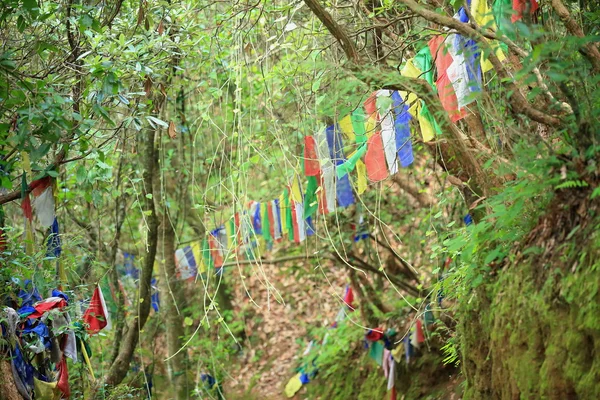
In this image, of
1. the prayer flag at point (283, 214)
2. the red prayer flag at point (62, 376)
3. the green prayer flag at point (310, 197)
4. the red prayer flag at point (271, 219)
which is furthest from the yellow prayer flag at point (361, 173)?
the red prayer flag at point (62, 376)

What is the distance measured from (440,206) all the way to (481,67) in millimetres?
2089

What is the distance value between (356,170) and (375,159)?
21.5 inches

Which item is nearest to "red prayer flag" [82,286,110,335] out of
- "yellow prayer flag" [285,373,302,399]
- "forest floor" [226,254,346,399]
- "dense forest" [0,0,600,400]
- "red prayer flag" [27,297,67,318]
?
"dense forest" [0,0,600,400]

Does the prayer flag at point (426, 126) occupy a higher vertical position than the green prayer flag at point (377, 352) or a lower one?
higher

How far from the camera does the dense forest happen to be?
317 centimetres

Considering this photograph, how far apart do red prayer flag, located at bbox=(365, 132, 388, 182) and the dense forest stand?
0.02 metres

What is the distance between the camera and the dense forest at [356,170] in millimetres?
3168

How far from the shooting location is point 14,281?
15.2 ft

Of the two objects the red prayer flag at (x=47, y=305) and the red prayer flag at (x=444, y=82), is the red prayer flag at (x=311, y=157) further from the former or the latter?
the red prayer flag at (x=47, y=305)

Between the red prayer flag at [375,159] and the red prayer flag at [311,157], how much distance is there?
54 cm

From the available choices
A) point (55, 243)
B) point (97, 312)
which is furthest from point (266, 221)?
point (55, 243)

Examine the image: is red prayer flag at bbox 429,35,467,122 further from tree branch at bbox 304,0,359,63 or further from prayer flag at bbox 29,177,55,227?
prayer flag at bbox 29,177,55,227

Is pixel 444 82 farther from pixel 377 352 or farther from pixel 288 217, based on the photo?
pixel 377 352

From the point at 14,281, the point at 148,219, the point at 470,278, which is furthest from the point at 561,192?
the point at 148,219
